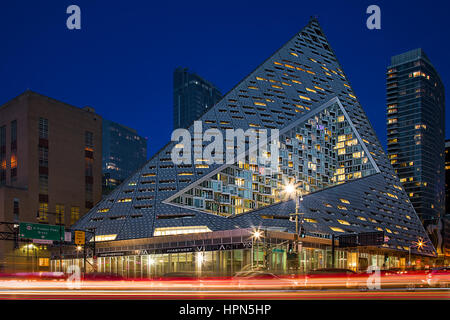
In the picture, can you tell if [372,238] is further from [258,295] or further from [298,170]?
[258,295]

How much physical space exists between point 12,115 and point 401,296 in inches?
3299

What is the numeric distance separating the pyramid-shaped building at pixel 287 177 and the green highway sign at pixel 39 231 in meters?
9.02

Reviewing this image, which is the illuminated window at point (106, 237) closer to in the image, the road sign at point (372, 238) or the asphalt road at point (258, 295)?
the road sign at point (372, 238)

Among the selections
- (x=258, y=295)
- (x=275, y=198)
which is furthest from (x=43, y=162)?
(x=258, y=295)

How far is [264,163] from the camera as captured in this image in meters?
84.2

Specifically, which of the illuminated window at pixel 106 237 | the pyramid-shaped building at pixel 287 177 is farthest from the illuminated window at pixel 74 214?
the illuminated window at pixel 106 237

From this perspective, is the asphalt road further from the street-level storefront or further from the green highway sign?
the green highway sign

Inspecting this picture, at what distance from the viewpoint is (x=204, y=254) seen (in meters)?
62.3

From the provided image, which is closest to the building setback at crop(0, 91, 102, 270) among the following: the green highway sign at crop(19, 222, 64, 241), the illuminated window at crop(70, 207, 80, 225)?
the illuminated window at crop(70, 207, 80, 225)

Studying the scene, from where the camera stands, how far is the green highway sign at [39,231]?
58875 millimetres

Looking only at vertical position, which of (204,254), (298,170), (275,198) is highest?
(298,170)

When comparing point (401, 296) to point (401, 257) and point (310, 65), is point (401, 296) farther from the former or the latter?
point (310, 65)

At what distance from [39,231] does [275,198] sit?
40.8 metres
